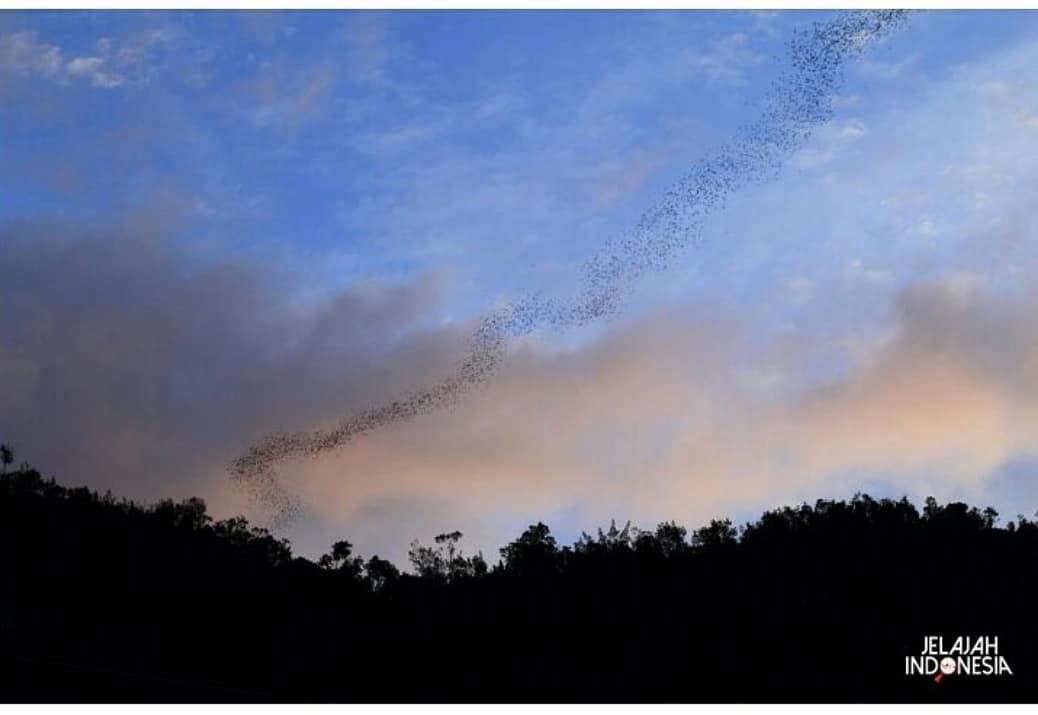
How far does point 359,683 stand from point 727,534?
47.2 m

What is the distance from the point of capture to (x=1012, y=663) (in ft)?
138

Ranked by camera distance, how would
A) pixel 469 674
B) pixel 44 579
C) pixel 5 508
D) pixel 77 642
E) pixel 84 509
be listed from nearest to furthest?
pixel 77 642, pixel 44 579, pixel 469 674, pixel 5 508, pixel 84 509

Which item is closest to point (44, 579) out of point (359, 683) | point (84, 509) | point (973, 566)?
point (359, 683)

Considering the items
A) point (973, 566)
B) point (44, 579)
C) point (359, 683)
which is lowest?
point (359, 683)

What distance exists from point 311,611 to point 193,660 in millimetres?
17791

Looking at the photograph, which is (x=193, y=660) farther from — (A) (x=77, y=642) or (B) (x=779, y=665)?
(B) (x=779, y=665)

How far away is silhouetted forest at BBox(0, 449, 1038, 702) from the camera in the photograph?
3669 cm

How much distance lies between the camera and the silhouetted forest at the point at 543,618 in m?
36.7

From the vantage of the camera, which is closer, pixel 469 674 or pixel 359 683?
pixel 359 683

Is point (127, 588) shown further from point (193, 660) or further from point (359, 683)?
point (359, 683)

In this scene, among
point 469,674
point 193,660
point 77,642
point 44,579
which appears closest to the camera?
point 77,642

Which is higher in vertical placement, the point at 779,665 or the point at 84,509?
the point at 84,509

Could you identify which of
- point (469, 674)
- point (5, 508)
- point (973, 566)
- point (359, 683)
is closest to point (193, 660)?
point (359, 683)

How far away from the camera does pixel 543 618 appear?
52.7 metres
